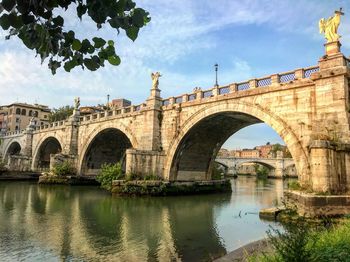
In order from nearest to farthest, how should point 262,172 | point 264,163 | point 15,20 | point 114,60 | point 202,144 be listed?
point 15,20 < point 114,60 < point 202,144 < point 264,163 < point 262,172

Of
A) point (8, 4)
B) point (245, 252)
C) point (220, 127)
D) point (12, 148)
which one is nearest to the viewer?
point (8, 4)

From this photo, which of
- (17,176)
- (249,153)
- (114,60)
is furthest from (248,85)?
(249,153)

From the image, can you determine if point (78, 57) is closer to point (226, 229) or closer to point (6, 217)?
point (226, 229)

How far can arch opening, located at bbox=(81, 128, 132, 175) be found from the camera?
3659 centimetres

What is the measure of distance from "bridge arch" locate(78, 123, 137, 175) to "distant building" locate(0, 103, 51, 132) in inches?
1692

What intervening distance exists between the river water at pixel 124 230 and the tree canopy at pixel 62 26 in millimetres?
5727

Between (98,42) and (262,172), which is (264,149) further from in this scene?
(98,42)

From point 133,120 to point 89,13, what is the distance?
2660cm

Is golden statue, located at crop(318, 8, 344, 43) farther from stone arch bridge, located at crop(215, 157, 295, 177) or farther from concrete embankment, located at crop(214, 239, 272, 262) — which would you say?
stone arch bridge, located at crop(215, 157, 295, 177)

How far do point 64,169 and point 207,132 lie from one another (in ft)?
58.5

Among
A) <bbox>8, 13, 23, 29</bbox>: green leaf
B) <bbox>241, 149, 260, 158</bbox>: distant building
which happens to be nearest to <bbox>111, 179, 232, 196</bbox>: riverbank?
<bbox>8, 13, 23, 29</bbox>: green leaf

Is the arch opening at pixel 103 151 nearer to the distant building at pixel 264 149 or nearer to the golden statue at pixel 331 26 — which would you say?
the golden statue at pixel 331 26

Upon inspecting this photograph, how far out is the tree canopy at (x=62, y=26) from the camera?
9.55 feet

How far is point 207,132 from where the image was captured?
25.9 meters
